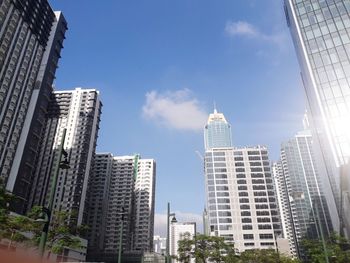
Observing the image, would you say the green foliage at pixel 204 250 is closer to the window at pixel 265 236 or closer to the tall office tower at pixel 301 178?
the window at pixel 265 236

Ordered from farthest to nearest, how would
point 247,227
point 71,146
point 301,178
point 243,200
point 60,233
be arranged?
point 301,178, point 71,146, point 243,200, point 247,227, point 60,233

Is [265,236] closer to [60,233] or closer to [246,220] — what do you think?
[246,220]

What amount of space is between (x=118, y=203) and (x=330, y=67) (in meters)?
139

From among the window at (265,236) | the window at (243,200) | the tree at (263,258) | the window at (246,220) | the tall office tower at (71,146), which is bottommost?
the tree at (263,258)

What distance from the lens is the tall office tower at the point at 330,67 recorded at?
163 ft

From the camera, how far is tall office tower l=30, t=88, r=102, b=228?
11811cm

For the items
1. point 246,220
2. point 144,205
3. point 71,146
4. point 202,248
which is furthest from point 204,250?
point 144,205

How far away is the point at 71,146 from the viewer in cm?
12794

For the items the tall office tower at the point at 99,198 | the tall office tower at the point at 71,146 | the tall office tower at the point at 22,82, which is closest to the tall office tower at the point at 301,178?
the tall office tower at the point at 99,198

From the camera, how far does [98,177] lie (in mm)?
164875

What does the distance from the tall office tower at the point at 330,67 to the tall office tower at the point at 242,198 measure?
56945 mm

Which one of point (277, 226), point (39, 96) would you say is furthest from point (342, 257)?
point (39, 96)

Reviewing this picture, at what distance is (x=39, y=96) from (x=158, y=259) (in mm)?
72674

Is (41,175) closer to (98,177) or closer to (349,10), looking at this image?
(98,177)
